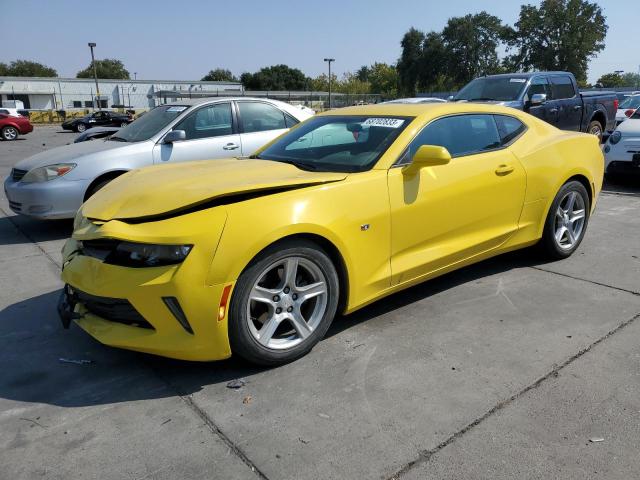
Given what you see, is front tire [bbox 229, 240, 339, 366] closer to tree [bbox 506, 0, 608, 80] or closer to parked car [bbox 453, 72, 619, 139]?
parked car [bbox 453, 72, 619, 139]

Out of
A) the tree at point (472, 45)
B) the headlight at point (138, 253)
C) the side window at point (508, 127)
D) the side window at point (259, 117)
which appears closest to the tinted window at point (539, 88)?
the side window at point (259, 117)

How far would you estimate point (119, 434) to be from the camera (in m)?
2.42

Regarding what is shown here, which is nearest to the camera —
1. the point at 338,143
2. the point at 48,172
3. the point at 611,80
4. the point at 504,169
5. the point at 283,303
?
the point at 283,303

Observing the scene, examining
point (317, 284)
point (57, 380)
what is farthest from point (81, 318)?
point (317, 284)

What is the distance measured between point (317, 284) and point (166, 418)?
1.09 meters

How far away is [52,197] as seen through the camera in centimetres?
576

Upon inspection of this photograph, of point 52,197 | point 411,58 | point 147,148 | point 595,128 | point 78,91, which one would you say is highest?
point 411,58

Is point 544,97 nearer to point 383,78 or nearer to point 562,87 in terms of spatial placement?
point 562,87

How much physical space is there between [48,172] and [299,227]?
4.31 metres

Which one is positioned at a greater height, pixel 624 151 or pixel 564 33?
pixel 564 33

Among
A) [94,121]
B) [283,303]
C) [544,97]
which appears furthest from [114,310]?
[94,121]

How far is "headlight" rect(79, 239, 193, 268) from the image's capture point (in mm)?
2617

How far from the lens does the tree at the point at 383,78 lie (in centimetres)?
9714

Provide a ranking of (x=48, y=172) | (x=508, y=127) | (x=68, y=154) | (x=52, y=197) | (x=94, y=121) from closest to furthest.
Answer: (x=508, y=127), (x=52, y=197), (x=48, y=172), (x=68, y=154), (x=94, y=121)
